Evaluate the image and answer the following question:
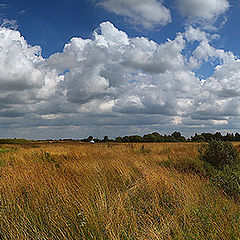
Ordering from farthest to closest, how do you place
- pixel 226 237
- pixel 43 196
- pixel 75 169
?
pixel 75 169 → pixel 43 196 → pixel 226 237

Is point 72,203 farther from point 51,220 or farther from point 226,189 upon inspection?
point 226,189

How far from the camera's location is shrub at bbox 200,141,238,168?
10938 mm

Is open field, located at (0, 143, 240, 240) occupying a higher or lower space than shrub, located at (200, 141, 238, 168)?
lower

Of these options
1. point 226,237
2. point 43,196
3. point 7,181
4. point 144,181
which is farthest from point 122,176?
point 226,237

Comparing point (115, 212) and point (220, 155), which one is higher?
point (220, 155)

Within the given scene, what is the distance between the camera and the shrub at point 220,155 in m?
10.9

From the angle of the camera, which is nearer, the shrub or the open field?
the open field

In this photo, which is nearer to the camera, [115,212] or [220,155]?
[115,212]

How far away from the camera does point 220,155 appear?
11039 millimetres

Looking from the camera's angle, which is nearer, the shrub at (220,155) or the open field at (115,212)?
the open field at (115,212)

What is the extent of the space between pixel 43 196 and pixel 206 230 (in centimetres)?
338

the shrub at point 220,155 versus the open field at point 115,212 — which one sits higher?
the shrub at point 220,155

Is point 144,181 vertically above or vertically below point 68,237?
above

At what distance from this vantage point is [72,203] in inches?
190
